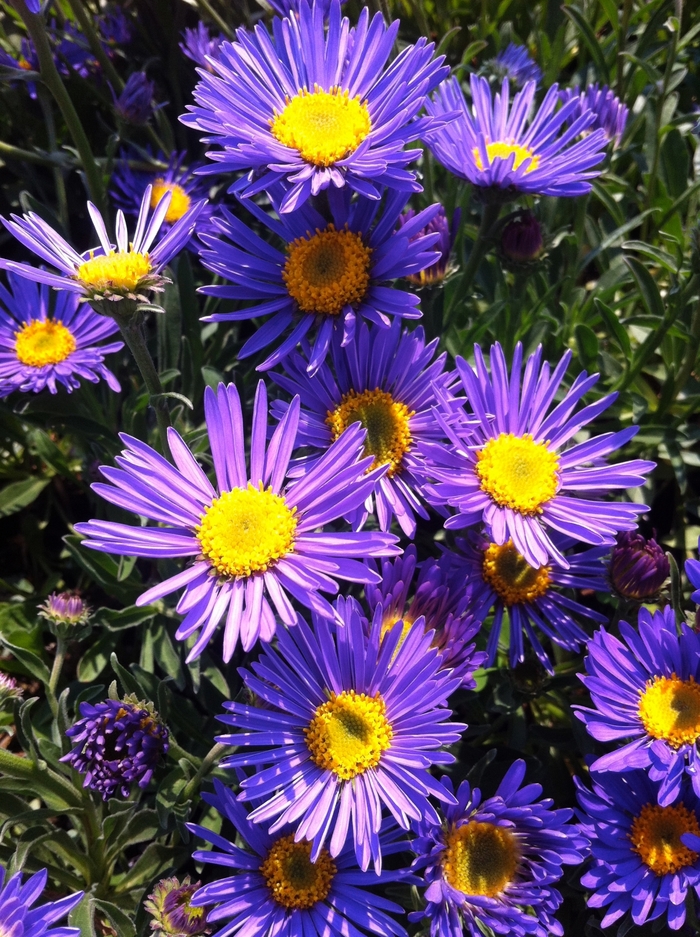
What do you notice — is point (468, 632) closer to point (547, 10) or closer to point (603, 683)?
point (603, 683)

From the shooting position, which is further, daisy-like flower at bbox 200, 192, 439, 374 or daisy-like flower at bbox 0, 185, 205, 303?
daisy-like flower at bbox 200, 192, 439, 374

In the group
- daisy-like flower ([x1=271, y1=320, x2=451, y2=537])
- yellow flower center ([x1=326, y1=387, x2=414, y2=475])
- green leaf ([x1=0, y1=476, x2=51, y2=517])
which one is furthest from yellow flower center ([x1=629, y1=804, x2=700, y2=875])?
green leaf ([x1=0, y1=476, x2=51, y2=517])

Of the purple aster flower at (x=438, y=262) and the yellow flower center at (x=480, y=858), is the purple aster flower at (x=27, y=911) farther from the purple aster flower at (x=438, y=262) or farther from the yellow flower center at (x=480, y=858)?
the purple aster flower at (x=438, y=262)

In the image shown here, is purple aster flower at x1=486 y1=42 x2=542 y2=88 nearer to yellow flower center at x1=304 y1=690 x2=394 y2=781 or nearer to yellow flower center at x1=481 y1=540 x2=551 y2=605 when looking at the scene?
yellow flower center at x1=481 y1=540 x2=551 y2=605

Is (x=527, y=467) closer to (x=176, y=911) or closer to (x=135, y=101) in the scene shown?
(x=176, y=911)

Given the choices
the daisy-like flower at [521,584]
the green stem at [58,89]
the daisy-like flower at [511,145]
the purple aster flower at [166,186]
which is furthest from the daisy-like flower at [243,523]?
the purple aster flower at [166,186]

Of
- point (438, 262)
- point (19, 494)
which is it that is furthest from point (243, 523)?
point (19, 494)
